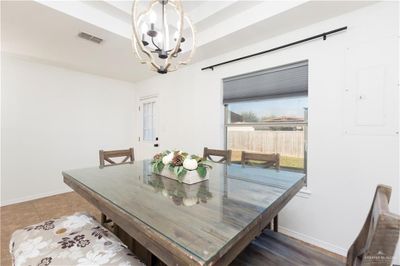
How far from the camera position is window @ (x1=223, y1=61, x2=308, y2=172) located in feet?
7.30

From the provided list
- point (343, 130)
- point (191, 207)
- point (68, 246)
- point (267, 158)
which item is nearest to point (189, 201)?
point (191, 207)

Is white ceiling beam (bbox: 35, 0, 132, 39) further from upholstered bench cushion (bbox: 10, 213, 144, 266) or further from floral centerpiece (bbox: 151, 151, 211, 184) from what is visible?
upholstered bench cushion (bbox: 10, 213, 144, 266)

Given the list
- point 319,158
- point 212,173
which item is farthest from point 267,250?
point 319,158

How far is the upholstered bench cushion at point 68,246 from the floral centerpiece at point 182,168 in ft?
1.81

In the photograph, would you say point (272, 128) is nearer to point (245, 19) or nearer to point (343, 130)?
point (343, 130)

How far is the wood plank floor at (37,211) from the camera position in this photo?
7.70 feet

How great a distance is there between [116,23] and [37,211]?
9.71 ft

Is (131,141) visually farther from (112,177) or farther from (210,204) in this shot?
(210,204)

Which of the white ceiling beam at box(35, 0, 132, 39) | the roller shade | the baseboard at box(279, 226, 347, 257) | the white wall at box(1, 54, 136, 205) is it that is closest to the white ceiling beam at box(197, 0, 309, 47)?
the roller shade

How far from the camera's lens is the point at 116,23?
2334mm

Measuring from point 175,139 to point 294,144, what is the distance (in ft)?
7.01

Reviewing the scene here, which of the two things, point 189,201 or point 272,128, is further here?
point 272,128

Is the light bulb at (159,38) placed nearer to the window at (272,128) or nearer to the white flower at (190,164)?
the white flower at (190,164)

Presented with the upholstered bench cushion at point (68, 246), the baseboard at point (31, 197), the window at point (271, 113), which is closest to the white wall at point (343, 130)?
the window at point (271, 113)
